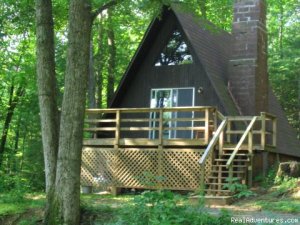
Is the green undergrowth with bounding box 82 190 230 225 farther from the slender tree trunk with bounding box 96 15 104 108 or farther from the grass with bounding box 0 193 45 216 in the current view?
the slender tree trunk with bounding box 96 15 104 108

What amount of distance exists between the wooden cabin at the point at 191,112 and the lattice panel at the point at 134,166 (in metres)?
0.03

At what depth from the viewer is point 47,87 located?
8.77 m

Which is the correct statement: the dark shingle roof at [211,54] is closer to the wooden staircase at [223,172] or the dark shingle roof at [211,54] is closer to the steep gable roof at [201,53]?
the steep gable roof at [201,53]

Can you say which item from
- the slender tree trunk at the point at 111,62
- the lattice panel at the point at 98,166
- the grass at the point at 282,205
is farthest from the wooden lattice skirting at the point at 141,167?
the slender tree trunk at the point at 111,62

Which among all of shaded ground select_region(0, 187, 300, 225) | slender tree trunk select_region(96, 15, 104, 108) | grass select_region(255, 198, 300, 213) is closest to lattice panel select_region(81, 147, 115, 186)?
shaded ground select_region(0, 187, 300, 225)

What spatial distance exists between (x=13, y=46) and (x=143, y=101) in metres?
6.06

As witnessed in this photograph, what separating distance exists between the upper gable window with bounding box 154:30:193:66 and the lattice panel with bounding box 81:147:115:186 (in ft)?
15.0

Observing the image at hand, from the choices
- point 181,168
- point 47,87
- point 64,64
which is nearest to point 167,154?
point 181,168

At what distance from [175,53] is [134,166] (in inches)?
199

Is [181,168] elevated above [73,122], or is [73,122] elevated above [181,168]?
[73,122]

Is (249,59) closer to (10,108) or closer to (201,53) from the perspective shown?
(201,53)

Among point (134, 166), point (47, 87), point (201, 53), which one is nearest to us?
point (47, 87)

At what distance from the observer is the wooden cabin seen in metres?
13.4

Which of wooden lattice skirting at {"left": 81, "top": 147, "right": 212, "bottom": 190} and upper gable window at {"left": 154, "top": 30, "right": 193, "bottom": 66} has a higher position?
upper gable window at {"left": 154, "top": 30, "right": 193, "bottom": 66}
